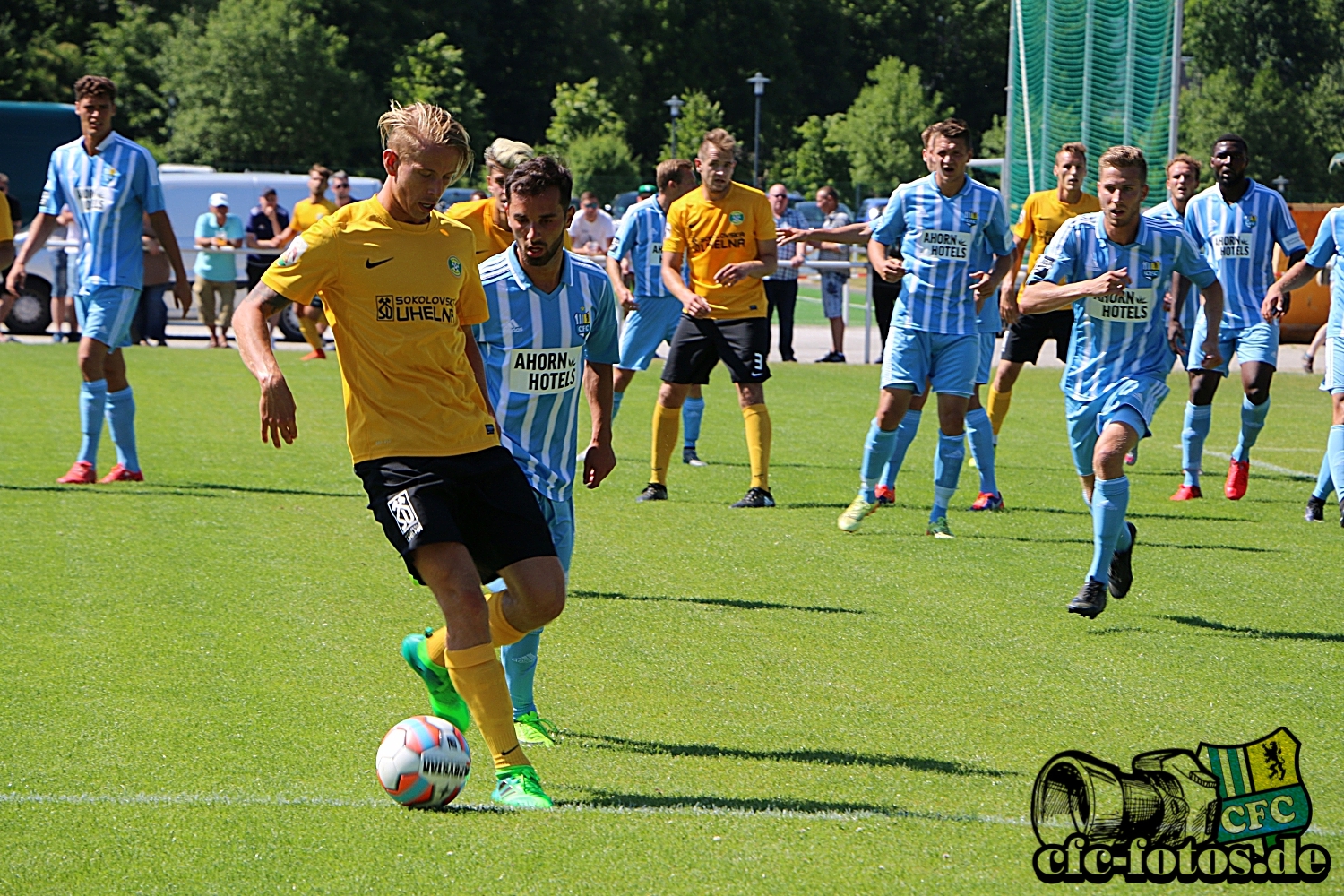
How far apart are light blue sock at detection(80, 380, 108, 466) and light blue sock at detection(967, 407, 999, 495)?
5551 mm

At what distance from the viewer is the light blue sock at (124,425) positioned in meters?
10.1

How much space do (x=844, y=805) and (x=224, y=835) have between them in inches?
67.3

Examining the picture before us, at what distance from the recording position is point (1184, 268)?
292 inches

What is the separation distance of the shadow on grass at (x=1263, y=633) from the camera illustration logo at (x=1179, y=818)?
5.93ft

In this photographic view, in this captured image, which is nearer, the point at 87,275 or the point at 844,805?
the point at 844,805

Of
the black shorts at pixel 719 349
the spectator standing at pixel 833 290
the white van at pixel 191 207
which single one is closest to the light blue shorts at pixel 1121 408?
the black shorts at pixel 719 349

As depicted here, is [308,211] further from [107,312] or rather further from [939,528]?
[939,528]

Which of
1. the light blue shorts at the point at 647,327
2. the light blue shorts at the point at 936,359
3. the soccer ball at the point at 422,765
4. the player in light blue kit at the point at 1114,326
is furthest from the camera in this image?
the light blue shorts at the point at 647,327

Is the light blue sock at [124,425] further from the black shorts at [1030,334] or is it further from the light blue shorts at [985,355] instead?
the black shorts at [1030,334]

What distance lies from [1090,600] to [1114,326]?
1.28m

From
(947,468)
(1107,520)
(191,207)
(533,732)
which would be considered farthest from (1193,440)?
(191,207)

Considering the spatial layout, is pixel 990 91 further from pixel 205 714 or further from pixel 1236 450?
pixel 205 714

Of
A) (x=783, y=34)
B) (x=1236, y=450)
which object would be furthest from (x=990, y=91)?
(x=1236, y=450)

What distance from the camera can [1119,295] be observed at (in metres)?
7.24
